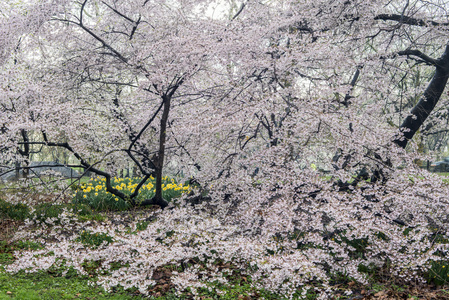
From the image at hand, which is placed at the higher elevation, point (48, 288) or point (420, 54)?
point (420, 54)

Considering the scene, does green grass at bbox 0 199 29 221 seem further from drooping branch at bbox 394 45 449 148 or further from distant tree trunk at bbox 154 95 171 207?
drooping branch at bbox 394 45 449 148

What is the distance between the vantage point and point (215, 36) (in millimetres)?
6340

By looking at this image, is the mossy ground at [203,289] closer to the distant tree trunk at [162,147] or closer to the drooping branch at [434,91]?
the distant tree trunk at [162,147]

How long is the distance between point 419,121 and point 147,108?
21.2 ft

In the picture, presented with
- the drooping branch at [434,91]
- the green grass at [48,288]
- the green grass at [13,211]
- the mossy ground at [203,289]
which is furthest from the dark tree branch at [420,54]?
the green grass at [13,211]

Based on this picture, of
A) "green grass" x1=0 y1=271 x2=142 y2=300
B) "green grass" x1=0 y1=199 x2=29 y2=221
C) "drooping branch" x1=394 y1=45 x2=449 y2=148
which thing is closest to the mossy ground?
"green grass" x1=0 y1=271 x2=142 y2=300

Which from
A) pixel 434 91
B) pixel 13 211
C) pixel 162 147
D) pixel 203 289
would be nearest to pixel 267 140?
pixel 162 147

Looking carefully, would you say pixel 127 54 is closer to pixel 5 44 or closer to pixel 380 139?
pixel 5 44

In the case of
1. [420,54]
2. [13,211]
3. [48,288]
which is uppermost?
[420,54]

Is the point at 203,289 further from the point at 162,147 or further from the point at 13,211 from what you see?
the point at 13,211

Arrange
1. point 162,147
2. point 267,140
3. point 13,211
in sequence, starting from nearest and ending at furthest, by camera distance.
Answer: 1. point 162,147
2. point 267,140
3. point 13,211

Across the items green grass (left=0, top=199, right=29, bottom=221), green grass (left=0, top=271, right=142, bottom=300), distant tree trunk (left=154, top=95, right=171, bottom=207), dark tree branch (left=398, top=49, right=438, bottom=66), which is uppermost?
dark tree branch (left=398, top=49, right=438, bottom=66)

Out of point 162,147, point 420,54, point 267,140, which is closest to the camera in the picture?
point 162,147

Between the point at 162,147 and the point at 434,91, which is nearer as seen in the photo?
the point at 162,147
